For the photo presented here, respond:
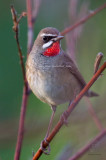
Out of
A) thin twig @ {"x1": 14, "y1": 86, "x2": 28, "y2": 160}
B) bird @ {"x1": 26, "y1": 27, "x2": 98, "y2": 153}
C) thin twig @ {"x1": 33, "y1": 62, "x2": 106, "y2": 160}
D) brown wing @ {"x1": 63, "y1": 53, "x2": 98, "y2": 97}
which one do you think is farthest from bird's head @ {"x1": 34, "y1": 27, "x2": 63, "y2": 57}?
thin twig @ {"x1": 33, "y1": 62, "x2": 106, "y2": 160}

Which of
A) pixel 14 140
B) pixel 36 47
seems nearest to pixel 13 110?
pixel 14 140

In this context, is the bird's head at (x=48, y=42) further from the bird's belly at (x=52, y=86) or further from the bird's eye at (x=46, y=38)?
the bird's belly at (x=52, y=86)

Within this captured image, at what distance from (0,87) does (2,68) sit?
33cm

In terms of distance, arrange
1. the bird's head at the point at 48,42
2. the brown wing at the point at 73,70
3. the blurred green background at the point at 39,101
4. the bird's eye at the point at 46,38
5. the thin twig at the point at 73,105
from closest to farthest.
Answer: the thin twig at the point at 73,105
the blurred green background at the point at 39,101
the bird's head at the point at 48,42
the bird's eye at the point at 46,38
the brown wing at the point at 73,70

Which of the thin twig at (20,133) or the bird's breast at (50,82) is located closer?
the thin twig at (20,133)

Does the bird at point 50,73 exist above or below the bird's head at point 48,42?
below

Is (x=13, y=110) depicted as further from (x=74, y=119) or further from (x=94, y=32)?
(x=74, y=119)

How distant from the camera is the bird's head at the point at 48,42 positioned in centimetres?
303

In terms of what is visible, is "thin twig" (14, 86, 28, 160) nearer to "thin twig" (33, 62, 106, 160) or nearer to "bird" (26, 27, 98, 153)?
"thin twig" (33, 62, 106, 160)

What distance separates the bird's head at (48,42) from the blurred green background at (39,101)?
15 centimetres

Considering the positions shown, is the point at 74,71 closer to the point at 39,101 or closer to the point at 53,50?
the point at 53,50

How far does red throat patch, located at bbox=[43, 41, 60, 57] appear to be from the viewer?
3177 mm

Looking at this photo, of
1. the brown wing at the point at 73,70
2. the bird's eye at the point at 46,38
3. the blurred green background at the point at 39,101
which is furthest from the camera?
the brown wing at the point at 73,70

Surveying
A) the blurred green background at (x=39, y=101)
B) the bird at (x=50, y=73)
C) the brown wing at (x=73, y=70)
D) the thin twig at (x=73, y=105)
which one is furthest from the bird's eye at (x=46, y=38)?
the thin twig at (x=73, y=105)
